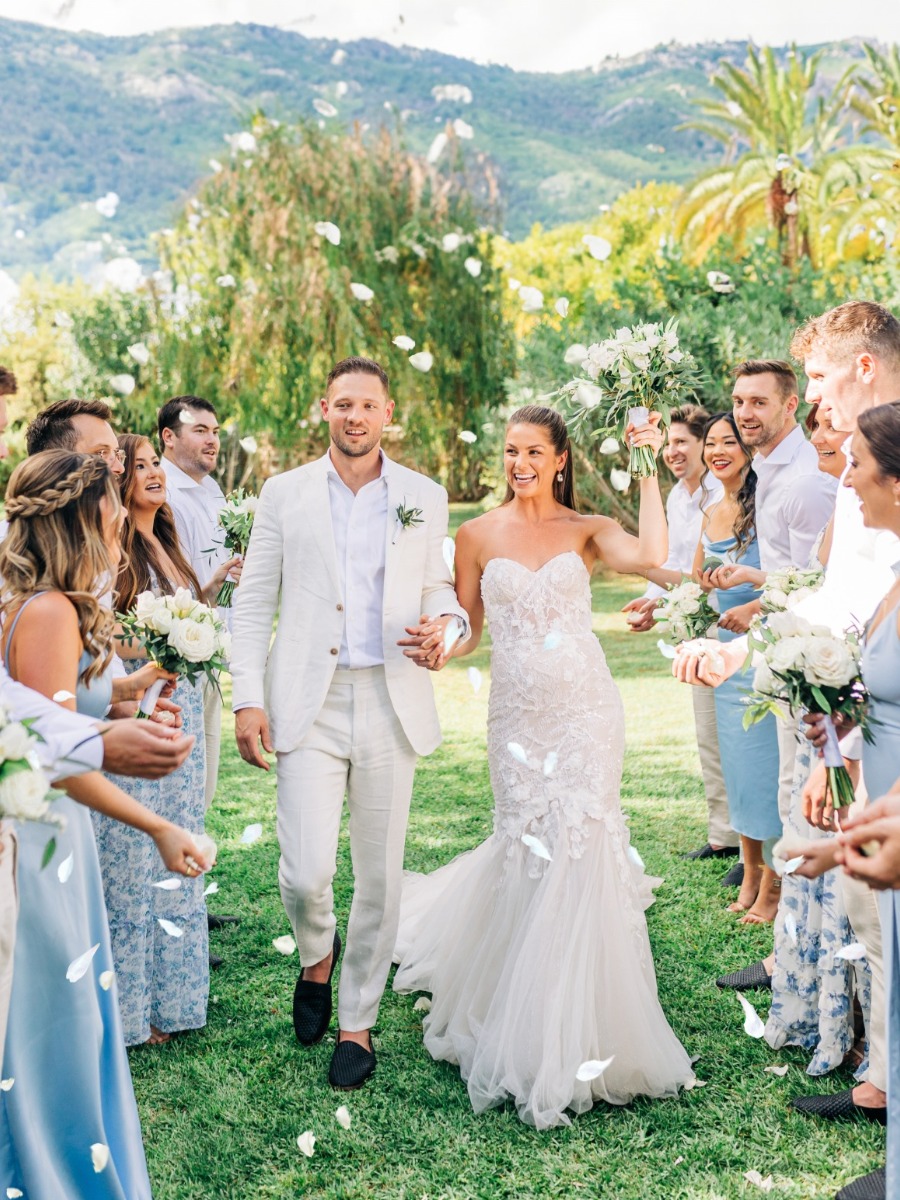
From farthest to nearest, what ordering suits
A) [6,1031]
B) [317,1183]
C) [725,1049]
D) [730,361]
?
1. [730,361]
2. [725,1049]
3. [317,1183]
4. [6,1031]

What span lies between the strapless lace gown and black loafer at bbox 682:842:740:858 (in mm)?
2190

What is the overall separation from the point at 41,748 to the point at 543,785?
2342mm

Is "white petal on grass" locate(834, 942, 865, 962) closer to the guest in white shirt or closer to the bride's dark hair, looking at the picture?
the bride's dark hair

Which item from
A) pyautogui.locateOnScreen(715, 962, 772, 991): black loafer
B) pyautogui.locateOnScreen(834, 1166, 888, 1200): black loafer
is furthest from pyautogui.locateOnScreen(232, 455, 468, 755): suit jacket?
pyautogui.locateOnScreen(834, 1166, 888, 1200): black loafer

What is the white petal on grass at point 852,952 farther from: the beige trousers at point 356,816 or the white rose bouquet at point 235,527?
the white rose bouquet at point 235,527

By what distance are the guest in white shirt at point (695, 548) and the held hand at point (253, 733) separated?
98.6 inches

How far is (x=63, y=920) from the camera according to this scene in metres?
2.95

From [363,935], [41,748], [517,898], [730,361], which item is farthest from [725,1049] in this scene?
[730,361]

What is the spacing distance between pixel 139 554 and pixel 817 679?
3006mm

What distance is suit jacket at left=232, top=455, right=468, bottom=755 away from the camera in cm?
432

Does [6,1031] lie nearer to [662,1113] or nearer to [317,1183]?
[317,1183]

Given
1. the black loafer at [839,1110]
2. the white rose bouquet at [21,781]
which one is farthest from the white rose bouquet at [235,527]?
the black loafer at [839,1110]

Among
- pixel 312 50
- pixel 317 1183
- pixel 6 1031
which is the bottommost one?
pixel 317 1183

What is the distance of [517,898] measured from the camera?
4402 millimetres
